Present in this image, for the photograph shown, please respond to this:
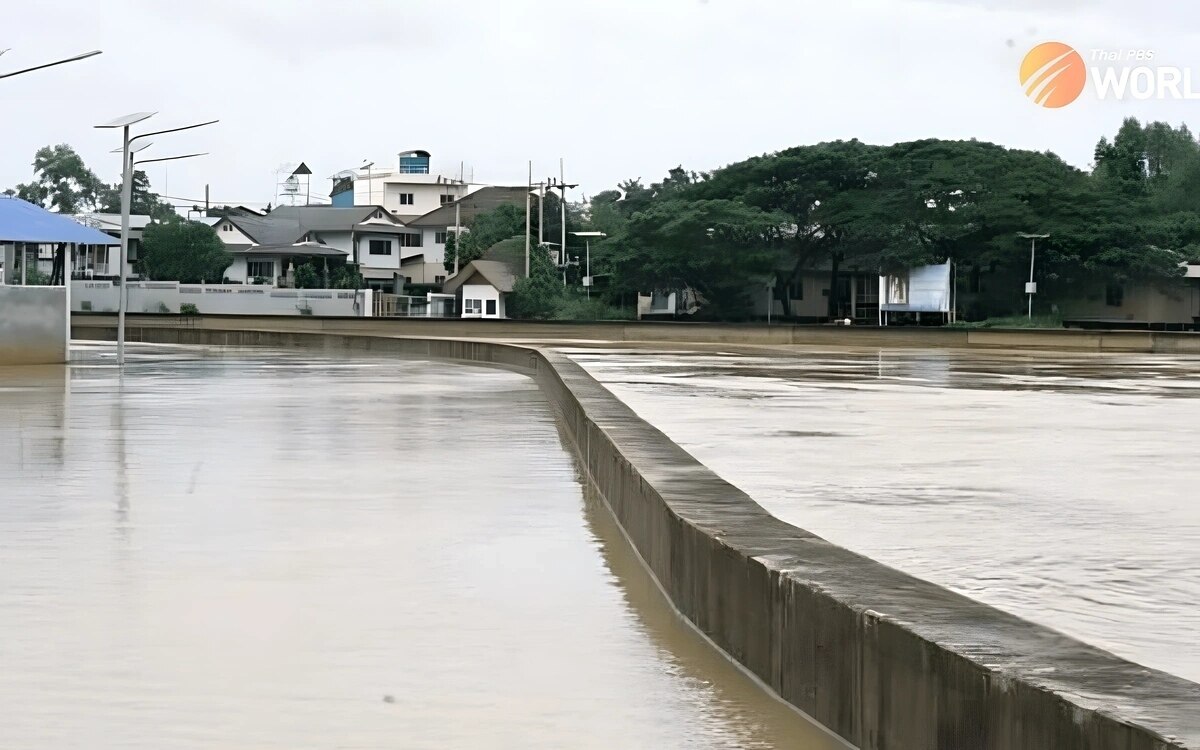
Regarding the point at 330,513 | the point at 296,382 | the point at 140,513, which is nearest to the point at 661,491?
the point at 330,513

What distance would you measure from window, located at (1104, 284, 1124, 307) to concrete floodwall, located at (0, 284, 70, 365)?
58104 millimetres

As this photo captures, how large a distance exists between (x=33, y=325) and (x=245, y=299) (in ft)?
185

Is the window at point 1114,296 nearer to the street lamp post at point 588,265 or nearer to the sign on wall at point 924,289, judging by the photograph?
the sign on wall at point 924,289

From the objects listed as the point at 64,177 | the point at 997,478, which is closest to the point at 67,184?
the point at 64,177

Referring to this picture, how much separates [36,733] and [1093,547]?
5.76 metres

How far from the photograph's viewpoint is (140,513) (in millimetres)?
11406

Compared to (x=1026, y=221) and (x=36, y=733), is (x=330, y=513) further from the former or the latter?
(x=1026, y=221)

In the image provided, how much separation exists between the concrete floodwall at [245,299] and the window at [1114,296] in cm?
3533

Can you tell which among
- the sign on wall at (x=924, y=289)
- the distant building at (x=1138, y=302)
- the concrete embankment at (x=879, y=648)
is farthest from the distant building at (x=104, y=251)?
the concrete embankment at (x=879, y=648)

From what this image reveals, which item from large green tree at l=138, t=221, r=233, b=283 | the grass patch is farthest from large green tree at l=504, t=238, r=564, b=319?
the grass patch

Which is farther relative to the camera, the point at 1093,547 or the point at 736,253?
the point at 736,253

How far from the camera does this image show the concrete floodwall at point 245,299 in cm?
8806

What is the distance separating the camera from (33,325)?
33781 millimetres

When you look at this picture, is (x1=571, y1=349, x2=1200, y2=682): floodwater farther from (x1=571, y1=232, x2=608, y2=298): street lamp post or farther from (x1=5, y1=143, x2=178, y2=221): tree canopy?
(x1=5, y1=143, x2=178, y2=221): tree canopy
